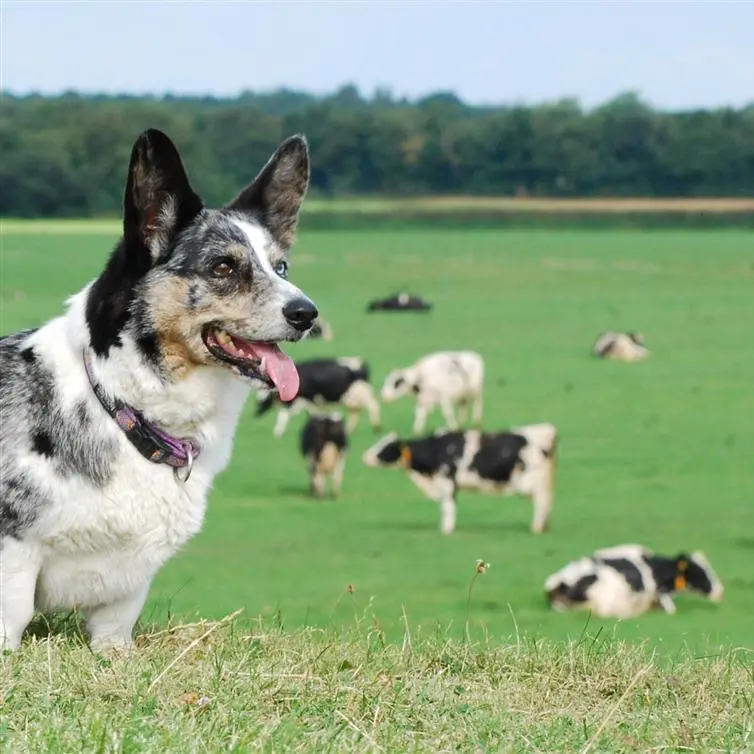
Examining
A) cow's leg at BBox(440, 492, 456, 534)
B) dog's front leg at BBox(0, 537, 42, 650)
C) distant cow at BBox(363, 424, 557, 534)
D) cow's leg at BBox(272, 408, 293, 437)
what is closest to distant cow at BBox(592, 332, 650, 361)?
cow's leg at BBox(272, 408, 293, 437)

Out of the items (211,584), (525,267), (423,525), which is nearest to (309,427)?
(423,525)

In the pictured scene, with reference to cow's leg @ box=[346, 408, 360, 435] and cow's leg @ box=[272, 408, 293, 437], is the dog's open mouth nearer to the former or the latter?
cow's leg @ box=[346, 408, 360, 435]

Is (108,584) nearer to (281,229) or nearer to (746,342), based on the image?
(281,229)

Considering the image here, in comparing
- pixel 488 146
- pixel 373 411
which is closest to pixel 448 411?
pixel 373 411

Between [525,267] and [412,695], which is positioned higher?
[412,695]

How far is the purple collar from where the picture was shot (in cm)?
547

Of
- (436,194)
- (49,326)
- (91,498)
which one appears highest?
(49,326)

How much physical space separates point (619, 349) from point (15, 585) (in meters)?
31.6

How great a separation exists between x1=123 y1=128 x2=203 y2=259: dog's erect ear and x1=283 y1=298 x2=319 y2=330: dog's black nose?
1.55 ft

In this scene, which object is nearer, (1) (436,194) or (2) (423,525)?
(2) (423,525)

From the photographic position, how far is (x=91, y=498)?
541cm

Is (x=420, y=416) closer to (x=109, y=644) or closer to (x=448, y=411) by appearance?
(x=448, y=411)

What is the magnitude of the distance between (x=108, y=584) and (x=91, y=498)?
1.04 ft

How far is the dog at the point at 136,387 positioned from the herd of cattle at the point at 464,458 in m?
5.16
